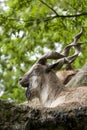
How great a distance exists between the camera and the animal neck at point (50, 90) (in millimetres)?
9750

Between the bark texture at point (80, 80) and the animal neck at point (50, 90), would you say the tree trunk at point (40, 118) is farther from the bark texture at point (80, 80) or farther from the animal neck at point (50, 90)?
the bark texture at point (80, 80)

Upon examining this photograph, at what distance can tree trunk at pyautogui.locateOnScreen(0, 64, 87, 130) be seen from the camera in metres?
4.79

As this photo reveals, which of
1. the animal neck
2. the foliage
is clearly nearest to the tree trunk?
the animal neck

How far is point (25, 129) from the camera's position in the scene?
4801 mm

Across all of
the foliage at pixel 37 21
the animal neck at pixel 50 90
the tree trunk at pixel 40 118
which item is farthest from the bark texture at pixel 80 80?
the tree trunk at pixel 40 118

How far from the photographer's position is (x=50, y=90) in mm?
9992

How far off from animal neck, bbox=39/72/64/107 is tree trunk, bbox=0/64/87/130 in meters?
4.61

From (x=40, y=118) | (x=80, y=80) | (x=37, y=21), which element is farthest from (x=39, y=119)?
(x=37, y=21)

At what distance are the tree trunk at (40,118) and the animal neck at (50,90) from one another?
4.61 meters

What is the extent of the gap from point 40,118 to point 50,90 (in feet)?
16.6

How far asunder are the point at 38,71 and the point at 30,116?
5497mm

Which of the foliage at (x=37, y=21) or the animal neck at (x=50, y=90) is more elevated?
the foliage at (x=37, y=21)

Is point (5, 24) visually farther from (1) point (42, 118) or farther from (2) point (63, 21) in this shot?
(1) point (42, 118)

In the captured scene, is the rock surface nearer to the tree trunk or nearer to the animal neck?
the tree trunk
